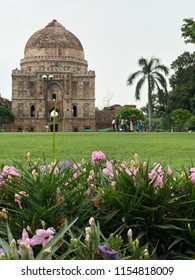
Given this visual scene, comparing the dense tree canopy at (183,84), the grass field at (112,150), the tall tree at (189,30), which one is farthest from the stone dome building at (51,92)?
the grass field at (112,150)

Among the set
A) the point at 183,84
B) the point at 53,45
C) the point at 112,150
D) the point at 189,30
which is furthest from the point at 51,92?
the point at 112,150

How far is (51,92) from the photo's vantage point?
55.5 metres

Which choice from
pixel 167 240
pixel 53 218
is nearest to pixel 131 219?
pixel 167 240

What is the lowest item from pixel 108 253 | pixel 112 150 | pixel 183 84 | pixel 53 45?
pixel 112 150

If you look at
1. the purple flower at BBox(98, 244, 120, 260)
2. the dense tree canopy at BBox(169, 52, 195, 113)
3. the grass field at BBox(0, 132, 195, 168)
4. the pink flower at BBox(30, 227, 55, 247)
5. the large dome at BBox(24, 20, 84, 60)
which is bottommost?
the grass field at BBox(0, 132, 195, 168)

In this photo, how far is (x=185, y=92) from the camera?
4066 centimetres

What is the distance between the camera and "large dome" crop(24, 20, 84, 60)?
5734 cm

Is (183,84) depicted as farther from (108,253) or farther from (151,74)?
(108,253)

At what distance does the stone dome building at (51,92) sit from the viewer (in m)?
54.8

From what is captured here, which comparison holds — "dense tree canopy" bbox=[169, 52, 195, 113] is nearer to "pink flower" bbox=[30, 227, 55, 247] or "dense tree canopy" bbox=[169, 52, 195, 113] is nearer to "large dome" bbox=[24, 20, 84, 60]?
"large dome" bbox=[24, 20, 84, 60]

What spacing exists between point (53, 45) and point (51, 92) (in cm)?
639

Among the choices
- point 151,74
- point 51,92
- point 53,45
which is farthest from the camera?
point 53,45

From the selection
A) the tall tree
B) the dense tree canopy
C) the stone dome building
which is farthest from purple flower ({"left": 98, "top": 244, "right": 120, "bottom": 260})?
the stone dome building

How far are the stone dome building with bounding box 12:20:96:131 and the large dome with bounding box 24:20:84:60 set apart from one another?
0.12m
